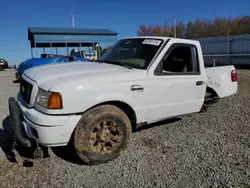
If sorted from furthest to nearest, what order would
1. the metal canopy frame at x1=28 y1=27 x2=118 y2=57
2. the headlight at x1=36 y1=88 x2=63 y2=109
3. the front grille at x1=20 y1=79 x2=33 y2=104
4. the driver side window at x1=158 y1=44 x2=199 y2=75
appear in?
the metal canopy frame at x1=28 y1=27 x2=118 y2=57 < the driver side window at x1=158 y1=44 x2=199 y2=75 < the front grille at x1=20 y1=79 x2=33 y2=104 < the headlight at x1=36 y1=88 x2=63 y2=109

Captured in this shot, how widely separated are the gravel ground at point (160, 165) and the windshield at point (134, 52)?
138cm

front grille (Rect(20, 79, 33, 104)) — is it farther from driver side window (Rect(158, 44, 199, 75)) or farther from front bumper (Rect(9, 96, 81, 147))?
driver side window (Rect(158, 44, 199, 75))

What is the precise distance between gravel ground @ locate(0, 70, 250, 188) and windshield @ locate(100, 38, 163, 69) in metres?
1.38

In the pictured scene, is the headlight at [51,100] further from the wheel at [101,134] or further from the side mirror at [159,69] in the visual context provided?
the side mirror at [159,69]

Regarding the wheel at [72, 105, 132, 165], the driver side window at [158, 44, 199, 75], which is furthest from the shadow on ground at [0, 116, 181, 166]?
the driver side window at [158, 44, 199, 75]

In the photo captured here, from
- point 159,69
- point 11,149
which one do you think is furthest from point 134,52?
point 11,149

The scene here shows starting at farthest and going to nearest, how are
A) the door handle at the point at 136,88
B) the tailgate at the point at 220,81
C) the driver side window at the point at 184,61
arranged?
the tailgate at the point at 220,81
the driver side window at the point at 184,61
the door handle at the point at 136,88

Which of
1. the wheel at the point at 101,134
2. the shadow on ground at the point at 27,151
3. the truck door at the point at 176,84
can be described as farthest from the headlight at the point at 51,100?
the truck door at the point at 176,84

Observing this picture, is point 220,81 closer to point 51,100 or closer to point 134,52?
point 134,52

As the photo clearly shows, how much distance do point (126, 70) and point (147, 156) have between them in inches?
53.2

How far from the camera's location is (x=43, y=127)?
9.70 feet

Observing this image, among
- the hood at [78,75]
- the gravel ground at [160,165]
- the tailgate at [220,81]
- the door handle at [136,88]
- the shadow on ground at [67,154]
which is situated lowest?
the gravel ground at [160,165]

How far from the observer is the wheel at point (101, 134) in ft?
10.4

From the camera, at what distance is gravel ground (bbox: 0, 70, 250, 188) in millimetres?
2967
